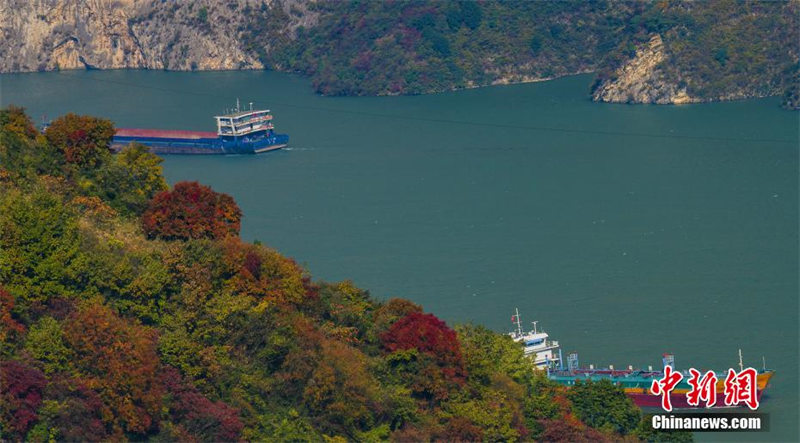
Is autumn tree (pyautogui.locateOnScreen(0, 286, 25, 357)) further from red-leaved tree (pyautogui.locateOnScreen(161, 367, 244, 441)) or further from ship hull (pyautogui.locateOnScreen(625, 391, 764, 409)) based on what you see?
ship hull (pyautogui.locateOnScreen(625, 391, 764, 409))

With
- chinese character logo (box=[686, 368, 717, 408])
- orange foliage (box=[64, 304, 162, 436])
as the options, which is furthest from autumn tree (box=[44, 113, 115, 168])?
chinese character logo (box=[686, 368, 717, 408])

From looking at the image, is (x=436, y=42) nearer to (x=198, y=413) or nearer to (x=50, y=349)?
(x=198, y=413)

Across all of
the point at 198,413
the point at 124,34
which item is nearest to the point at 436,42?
the point at 124,34

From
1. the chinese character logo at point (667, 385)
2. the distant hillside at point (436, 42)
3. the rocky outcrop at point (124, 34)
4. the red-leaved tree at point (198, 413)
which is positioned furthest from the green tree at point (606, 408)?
the rocky outcrop at point (124, 34)

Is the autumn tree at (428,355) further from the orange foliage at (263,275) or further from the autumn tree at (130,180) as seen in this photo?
the autumn tree at (130,180)

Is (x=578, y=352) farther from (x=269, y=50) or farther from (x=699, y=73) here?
(x=269, y=50)

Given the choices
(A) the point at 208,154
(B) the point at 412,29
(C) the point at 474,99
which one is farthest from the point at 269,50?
(A) the point at 208,154
